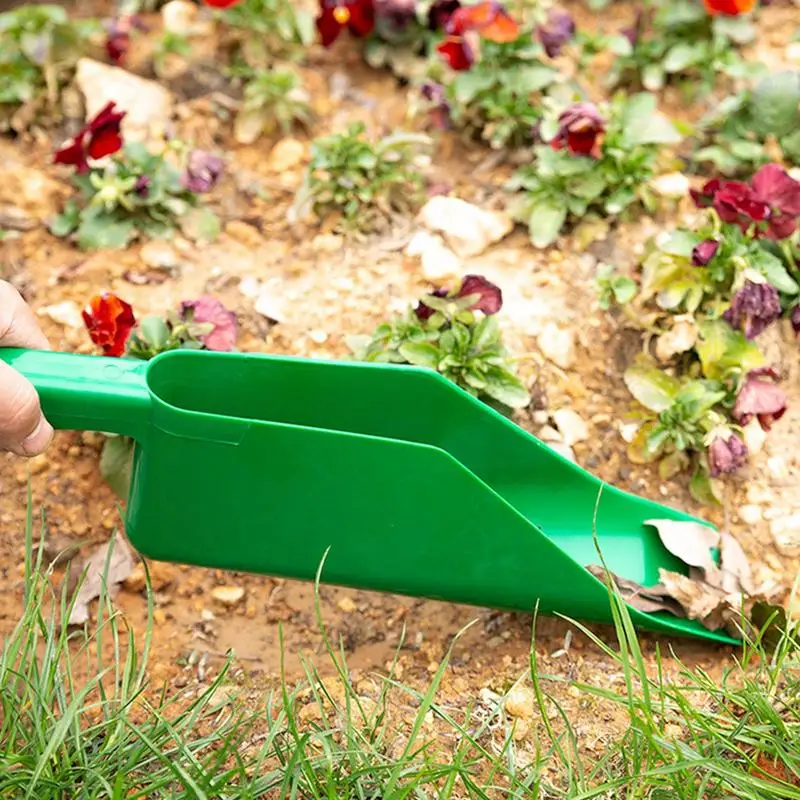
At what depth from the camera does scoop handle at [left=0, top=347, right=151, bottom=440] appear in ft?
4.83

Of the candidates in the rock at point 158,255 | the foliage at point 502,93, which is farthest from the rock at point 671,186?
the rock at point 158,255

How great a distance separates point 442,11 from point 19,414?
4.72 ft

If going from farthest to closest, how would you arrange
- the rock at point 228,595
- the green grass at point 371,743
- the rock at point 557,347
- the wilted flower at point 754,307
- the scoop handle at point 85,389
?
the rock at point 557,347 < the wilted flower at point 754,307 < the rock at point 228,595 < the scoop handle at point 85,389 < the green grass at point 371,743

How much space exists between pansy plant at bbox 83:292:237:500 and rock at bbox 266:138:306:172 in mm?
565

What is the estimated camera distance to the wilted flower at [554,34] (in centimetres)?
236

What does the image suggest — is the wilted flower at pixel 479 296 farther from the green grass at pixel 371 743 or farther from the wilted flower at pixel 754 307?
the green grass at pixel 371 743

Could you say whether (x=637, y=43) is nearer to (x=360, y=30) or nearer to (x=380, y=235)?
(x=360, y=30)

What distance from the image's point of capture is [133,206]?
85.1 inches

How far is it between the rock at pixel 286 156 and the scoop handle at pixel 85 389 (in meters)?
0.99

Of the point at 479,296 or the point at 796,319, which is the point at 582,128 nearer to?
the point at 479,296

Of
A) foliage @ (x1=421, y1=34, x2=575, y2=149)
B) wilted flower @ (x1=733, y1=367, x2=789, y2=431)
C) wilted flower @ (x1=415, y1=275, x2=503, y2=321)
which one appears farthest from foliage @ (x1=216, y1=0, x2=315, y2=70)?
wilted flower @ (x1=733, y1=367, x2=789, y2=431)

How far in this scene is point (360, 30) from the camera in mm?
2480

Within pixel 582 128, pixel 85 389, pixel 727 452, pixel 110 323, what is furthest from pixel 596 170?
pixel 85 389

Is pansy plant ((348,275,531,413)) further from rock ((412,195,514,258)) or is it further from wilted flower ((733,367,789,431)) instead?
wilted flower ((733,367,789,431))
